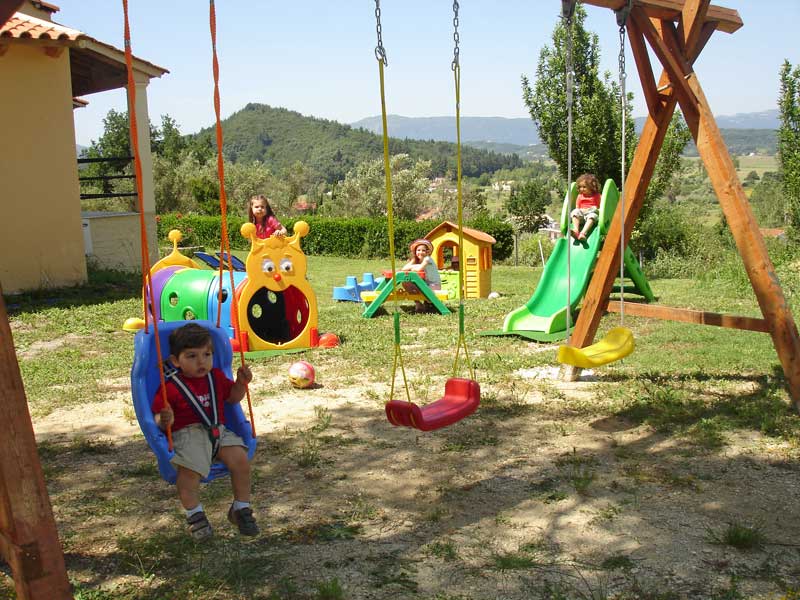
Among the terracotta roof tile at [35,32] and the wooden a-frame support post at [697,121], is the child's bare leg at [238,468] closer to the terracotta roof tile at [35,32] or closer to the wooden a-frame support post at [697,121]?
the wooden a-frame support post at [697,121]

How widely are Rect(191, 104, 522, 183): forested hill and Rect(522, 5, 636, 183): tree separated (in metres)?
71.2

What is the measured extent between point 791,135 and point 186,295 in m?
12.5

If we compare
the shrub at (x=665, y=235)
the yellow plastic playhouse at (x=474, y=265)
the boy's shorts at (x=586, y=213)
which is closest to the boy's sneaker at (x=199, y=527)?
the boy's shorts at (x=586, y=213)

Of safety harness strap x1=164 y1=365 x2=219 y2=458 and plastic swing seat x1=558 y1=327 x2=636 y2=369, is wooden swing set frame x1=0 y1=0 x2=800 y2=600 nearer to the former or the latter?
plastic swing seat x1=558 y1=327 x2=636 y2=369

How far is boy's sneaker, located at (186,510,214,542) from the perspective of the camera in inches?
132

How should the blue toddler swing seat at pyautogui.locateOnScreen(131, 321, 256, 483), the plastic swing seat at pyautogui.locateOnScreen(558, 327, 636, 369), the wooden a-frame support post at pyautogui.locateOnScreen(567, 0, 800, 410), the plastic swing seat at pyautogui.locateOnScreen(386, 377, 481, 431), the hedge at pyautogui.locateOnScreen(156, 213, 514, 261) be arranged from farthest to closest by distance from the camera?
1. the hedge at pyautogui.locateOnScreen(156, 213, 514, 261)
2. the wooden a-frame support post at pyautogui.locateOnScreen(567, 0, 800, 410)
3. the plastic swing seat at pyautogui.locateOnScreen(558, 327, 636, 369)
4. the plastic swing seat at pyautogui.locateOnScreen(386, 377, 481, 431)
5. the blue toddler swing seat at pyautogui.locateOnScreen(131, 321, 256, 483)

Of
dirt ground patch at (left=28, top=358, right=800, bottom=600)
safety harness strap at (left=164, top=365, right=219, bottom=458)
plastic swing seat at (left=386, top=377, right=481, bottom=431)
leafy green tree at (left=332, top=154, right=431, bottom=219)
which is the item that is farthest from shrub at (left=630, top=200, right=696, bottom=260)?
safety harness strap at (left=164, top=365, right=219, bottom=458)

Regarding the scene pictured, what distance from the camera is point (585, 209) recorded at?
375 inches

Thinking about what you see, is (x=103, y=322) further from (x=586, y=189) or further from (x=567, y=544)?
(x=567, y=544)

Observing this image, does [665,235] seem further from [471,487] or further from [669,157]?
[471,487]

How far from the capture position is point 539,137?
52.5 ft

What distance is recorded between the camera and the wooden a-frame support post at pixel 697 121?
5.10 meters

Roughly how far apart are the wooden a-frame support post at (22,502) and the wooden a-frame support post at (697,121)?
414 cm

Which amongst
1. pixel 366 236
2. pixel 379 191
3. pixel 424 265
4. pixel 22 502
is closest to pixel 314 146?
pixel 379 191
